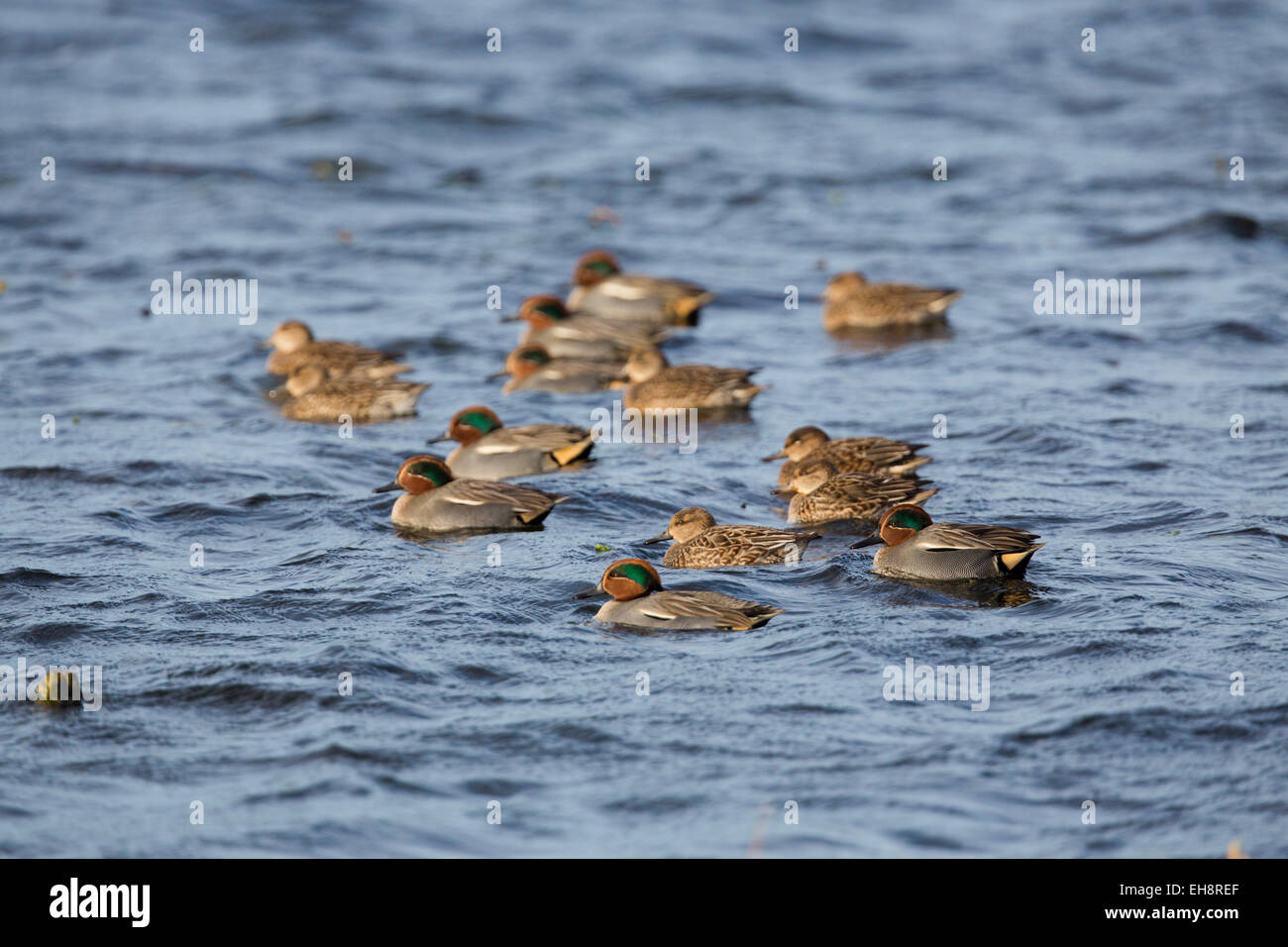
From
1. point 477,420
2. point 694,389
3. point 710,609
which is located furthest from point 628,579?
point 694,389

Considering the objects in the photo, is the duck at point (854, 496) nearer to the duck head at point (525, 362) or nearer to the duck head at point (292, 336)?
the duck head at point (525, 362)

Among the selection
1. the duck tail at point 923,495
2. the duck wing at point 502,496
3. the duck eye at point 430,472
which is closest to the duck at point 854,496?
the duck tail at point 923,495

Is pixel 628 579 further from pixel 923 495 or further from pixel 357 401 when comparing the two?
pixel 357 401

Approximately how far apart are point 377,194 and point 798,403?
1040 cm

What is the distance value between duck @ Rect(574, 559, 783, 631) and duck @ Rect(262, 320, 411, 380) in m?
6.19

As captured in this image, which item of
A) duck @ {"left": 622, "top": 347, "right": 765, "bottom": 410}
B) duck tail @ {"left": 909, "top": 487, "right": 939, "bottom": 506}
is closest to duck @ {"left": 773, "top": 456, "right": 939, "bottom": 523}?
duck tail @ {"left": 909, "top": 487, "right": 939, "bottom": 506}

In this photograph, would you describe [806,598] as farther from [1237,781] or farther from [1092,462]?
[1092,462]

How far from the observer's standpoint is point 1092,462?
13.1 m

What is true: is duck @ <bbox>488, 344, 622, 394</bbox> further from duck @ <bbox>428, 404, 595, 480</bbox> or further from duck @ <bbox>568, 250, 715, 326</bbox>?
duck @ <bbox>428, 404, 595, 480</bbox>

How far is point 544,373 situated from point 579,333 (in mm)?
1259

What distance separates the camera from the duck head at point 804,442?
12.6 meters

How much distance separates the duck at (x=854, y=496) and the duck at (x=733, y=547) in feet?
2.51

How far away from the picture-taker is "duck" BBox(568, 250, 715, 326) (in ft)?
58.7

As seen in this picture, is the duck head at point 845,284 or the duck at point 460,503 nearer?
the duck at point 460,503
